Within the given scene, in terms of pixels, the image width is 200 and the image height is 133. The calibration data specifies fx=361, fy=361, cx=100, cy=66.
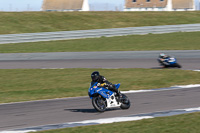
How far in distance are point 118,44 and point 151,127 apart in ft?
79.2

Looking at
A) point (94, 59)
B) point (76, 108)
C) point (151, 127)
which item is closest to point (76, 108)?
point (76, 108)

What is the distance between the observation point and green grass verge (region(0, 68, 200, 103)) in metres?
14.4

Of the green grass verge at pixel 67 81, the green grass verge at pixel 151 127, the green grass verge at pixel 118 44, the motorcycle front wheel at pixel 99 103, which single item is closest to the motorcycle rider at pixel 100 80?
the motorcycle front wheel at pixel 99 103

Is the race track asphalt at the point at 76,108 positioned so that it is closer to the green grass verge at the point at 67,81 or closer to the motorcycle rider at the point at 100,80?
the motorcycle rider at the point at 100,80

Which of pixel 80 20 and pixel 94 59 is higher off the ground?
pixel 80 20

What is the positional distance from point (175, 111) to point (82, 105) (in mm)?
3120

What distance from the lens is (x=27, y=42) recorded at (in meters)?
33.8

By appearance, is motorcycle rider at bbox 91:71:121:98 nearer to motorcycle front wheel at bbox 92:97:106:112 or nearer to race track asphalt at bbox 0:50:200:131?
motorcycle front wheel at bbox 92:97:106:112

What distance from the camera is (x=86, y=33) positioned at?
1389 inches

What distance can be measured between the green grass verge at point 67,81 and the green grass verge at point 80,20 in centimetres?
1755

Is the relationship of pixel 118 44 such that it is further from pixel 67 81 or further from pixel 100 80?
pixel 100 80

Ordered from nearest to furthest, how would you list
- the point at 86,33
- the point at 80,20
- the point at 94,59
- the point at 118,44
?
the point at 94,59 < the point at 118,44 < the point at 86,33 < the point at 80,20

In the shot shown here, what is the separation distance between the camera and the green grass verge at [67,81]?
14398 mm

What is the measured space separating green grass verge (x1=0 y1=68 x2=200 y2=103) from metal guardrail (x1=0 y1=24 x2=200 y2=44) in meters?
12.2
